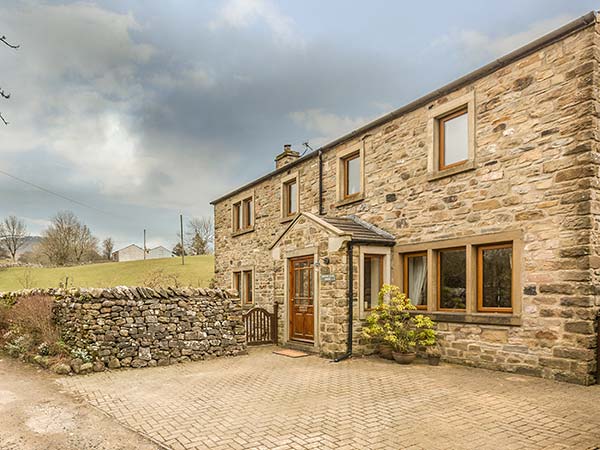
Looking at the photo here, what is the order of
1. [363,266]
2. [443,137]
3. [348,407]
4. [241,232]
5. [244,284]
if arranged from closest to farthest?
1. [348,407]
2. [443,137]
3. [363,266]
4. [244,284]
5. [241,232]

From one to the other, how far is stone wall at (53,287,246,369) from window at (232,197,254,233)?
7055 mm

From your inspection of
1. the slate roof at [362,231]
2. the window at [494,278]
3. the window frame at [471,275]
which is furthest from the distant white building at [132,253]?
the window at [494,278]

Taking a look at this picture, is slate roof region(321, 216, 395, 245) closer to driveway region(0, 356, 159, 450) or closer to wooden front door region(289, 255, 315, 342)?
wooden front door region(289, 255, 315, 342)

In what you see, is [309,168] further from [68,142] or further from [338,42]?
[68,142]

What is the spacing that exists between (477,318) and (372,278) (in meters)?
2.72

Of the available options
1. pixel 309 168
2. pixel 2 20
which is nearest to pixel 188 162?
pixel 309 168

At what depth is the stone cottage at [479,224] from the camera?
6875 millimetres

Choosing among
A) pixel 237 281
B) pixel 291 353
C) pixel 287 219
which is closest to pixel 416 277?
pixel 291 353

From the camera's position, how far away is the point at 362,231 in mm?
10375

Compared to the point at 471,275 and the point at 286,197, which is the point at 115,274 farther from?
the point at 471,275

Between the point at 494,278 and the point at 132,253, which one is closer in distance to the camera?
the point at 494,278

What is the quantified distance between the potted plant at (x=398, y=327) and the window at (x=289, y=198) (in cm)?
592

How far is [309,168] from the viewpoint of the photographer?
13.7 metres

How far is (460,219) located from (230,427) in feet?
20.2
